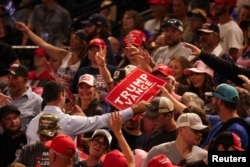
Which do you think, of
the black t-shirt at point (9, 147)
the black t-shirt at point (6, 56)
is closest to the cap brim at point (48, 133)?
the black t-shirt at point (9, 147)

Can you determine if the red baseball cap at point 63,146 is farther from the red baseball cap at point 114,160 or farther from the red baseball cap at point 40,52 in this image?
the red baseball cap at point 40,52

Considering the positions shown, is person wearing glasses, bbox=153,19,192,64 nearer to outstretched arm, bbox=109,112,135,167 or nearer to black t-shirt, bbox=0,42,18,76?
black t-shirt, bbox=0,42,18,76

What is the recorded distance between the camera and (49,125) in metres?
11.0

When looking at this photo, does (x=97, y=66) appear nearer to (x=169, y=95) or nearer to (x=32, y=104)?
(x=32, y=104)

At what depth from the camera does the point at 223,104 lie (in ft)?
35.4

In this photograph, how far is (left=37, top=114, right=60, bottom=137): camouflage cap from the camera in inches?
434

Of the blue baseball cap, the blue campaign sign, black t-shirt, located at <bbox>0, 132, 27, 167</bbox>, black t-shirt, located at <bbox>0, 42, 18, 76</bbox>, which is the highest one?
the blue campaign sign

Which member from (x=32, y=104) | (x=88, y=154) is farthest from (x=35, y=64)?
(x=88, y=154)

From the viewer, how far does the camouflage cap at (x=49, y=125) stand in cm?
1102

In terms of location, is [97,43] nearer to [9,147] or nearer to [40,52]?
[40,52]

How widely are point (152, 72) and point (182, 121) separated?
1919 millimetres

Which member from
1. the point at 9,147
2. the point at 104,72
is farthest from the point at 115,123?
the point at 104,72

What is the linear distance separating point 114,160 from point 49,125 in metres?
1.16

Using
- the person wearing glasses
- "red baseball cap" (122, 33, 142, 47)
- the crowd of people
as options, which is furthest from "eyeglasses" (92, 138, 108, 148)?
the person wearing glasses
